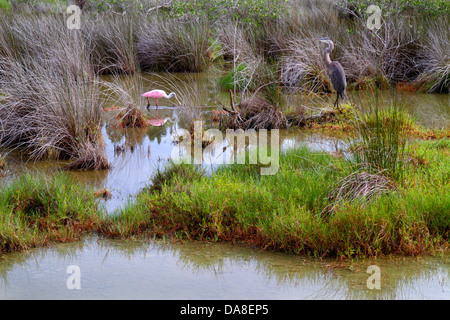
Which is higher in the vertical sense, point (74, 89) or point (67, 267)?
point (74, 89)

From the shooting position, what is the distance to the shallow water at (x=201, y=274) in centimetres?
346

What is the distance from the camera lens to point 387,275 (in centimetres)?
369

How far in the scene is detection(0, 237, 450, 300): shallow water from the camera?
3457 mm

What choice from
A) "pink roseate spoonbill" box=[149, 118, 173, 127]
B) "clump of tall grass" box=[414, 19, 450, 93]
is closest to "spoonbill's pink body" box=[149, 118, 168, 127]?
"pink roseate spoonbill" box=[149, 118, 173, 127]

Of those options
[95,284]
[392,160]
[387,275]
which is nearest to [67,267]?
[95,284]

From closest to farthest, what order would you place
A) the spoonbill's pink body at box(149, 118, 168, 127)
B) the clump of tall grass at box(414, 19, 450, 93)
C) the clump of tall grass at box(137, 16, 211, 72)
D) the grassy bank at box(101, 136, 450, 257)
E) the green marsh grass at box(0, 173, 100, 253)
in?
the grassy bank at box(101, 136, 450, 257) → the green marsh grass at box(0, 173, 100, 253) → the spoonbill's pink body at box(149, 118, 168, 127) → the clump of tall grass at box(414, 19, 450, 93) → the clump of tall grass at box(137, 16, 211, 72)

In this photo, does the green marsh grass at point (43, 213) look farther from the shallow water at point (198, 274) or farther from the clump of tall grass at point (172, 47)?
the clump of tall grass at point (172, 47)

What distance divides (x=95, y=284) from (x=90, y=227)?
96cm

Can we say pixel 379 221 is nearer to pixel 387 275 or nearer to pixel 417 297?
pixel 387 275

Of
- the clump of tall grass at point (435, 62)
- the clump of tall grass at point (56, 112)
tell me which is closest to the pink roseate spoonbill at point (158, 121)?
the clump of tall grass at point (56, 112)

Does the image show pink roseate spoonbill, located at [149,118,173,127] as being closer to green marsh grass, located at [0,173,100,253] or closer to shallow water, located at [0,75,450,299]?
green marsh grass, located at [0,173,100,253]

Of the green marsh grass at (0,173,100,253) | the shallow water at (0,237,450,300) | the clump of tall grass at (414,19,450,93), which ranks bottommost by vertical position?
the shallow water at (0,237,450,300)

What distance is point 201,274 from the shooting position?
378 cm
